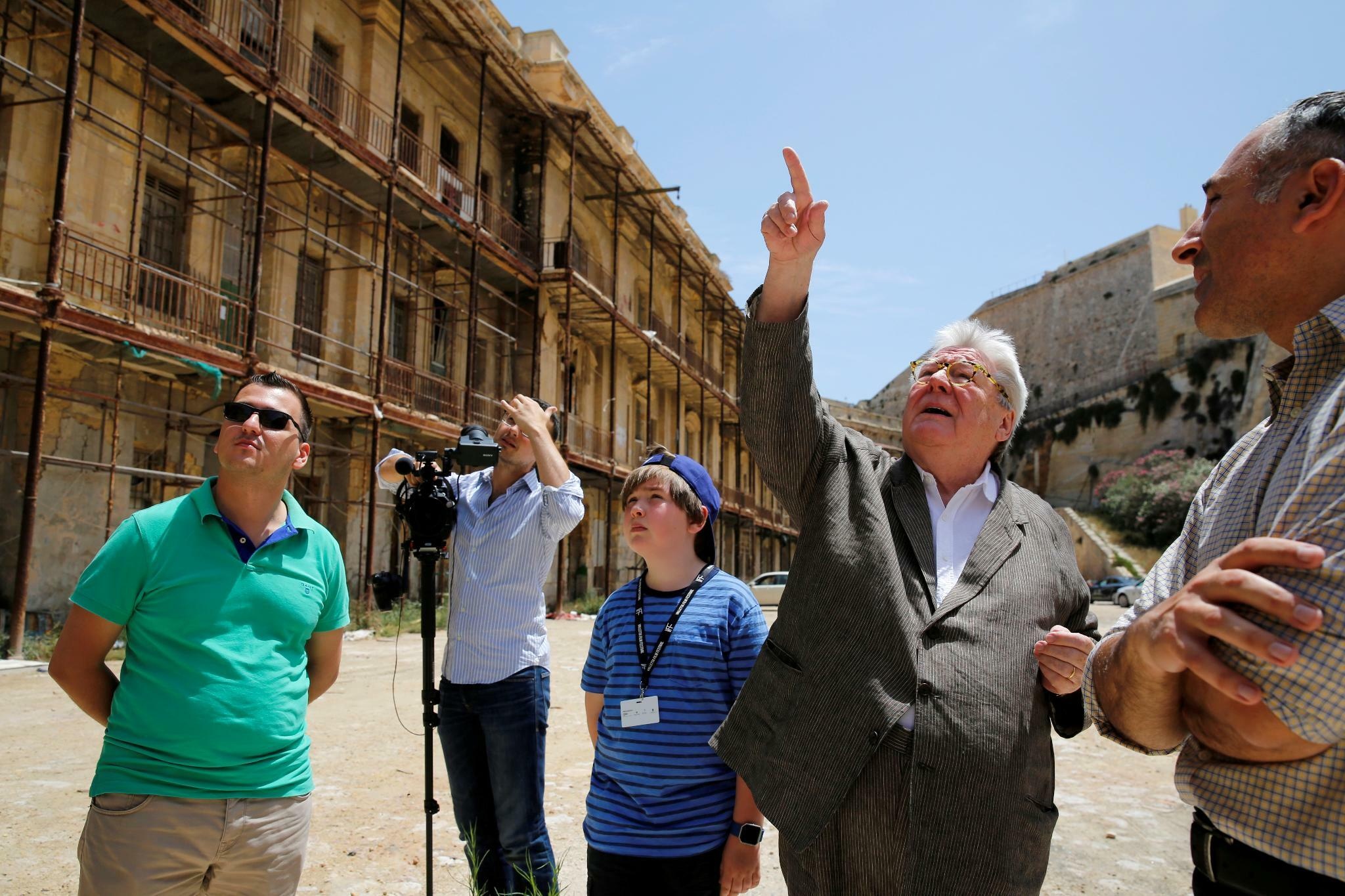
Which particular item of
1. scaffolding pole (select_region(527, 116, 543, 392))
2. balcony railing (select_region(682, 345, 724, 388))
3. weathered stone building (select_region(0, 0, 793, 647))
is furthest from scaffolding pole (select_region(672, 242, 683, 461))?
scaffolding pole (select_region(527, 116, 543, 392))

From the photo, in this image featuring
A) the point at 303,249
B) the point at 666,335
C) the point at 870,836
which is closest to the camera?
the point at 870,836

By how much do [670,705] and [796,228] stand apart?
1.36 metres

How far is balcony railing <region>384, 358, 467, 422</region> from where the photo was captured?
47.2ft

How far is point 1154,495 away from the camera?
38.7 m

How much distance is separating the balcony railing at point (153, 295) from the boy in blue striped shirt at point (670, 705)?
860cm

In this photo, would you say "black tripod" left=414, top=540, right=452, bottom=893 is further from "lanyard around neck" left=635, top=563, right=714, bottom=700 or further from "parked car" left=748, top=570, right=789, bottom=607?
"parked car" left=748, top=570, right=789, bottom=607

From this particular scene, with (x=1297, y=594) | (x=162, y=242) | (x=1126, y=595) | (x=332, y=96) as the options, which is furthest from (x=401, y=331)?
(x=1126, y=595)

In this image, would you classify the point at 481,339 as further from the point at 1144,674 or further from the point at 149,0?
the point at 1144,674

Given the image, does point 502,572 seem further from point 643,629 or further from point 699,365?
point 699,365

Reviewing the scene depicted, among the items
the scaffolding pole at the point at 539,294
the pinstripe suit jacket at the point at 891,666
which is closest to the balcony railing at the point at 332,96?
the scaffolding pole at the point at 539,294

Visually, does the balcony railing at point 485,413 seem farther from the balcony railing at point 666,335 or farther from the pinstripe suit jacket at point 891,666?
the pinstripe suit jacket at point 891,666

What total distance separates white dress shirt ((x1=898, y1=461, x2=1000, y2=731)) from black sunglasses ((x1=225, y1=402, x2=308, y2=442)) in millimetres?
1676

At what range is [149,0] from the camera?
9164mm

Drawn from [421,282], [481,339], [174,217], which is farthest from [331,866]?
[481,339]
